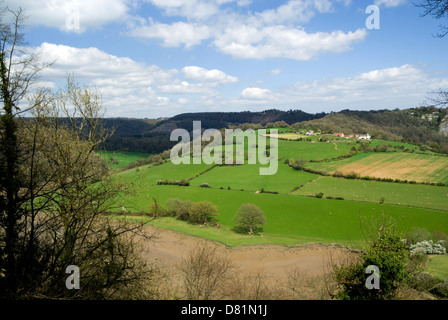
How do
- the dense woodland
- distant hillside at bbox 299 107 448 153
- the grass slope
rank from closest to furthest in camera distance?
the dense woodland, the grass slope, distant hillside at bbox 299 107 448 153

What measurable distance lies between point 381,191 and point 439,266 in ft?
78.6

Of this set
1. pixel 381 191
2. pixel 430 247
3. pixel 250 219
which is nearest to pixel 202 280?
pixel 250 219

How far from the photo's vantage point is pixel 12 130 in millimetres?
6043

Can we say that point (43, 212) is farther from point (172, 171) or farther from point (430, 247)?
point (172, 171)

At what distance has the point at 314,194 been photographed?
38406mm

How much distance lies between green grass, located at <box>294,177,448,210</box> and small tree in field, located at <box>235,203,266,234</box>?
1406 cm

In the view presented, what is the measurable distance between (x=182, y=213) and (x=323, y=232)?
49.9 ft

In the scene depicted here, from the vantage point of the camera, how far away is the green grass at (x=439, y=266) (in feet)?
48.3

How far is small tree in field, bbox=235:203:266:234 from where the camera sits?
27109 millimetres

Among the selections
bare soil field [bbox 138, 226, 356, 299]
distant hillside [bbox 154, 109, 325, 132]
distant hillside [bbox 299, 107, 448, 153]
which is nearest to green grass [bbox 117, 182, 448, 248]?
bare soil field [bbox 138, 226, 356, 299]

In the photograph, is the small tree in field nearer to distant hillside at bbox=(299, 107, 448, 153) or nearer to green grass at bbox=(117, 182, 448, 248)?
green grass at bbox=(117, 182, 448, 248)
